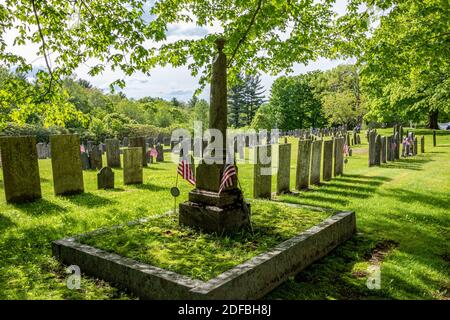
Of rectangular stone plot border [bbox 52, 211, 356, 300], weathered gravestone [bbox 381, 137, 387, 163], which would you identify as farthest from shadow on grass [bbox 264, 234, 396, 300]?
weathered gravestone [bbox 381, 137, 387, 163]

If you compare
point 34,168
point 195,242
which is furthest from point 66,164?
point 195,242

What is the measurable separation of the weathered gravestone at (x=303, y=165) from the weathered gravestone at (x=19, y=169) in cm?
691

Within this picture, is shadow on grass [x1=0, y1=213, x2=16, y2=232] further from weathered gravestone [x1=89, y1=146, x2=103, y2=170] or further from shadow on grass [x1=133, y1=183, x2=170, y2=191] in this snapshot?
weathered gravestone [x1=89, y1=146, x2=103, y2=170]

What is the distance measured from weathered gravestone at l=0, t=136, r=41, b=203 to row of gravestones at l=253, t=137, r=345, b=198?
535 cm

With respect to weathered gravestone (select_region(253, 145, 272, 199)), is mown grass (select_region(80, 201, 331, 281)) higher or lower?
lower

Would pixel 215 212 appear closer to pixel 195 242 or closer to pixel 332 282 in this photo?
pixel 195 242

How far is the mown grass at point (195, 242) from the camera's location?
4429 mm

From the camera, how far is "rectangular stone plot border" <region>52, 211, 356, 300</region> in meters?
3.83

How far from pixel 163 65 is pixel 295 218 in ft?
22.3

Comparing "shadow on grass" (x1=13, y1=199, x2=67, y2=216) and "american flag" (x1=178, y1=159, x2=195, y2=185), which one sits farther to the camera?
"shadow on grass" (x1=13, y1=199, x2=67, y2=216)

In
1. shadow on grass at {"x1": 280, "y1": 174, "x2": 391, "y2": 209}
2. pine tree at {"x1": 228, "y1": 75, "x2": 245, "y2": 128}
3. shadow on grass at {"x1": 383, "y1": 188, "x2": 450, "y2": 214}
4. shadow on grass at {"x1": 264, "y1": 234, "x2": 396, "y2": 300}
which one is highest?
pine tree at {"x1": 228, "y1": 75, "x2": 245, "y2": 128}

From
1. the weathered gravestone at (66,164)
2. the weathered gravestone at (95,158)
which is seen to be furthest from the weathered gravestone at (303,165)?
the weathered gravestone at (95,158)

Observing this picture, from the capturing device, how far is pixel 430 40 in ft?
33.8

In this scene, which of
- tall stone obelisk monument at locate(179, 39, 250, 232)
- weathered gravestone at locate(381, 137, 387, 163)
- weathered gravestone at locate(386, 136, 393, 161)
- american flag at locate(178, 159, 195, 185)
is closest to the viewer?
tall stone obelisk monument at locate(179, 39, 250, 232)
